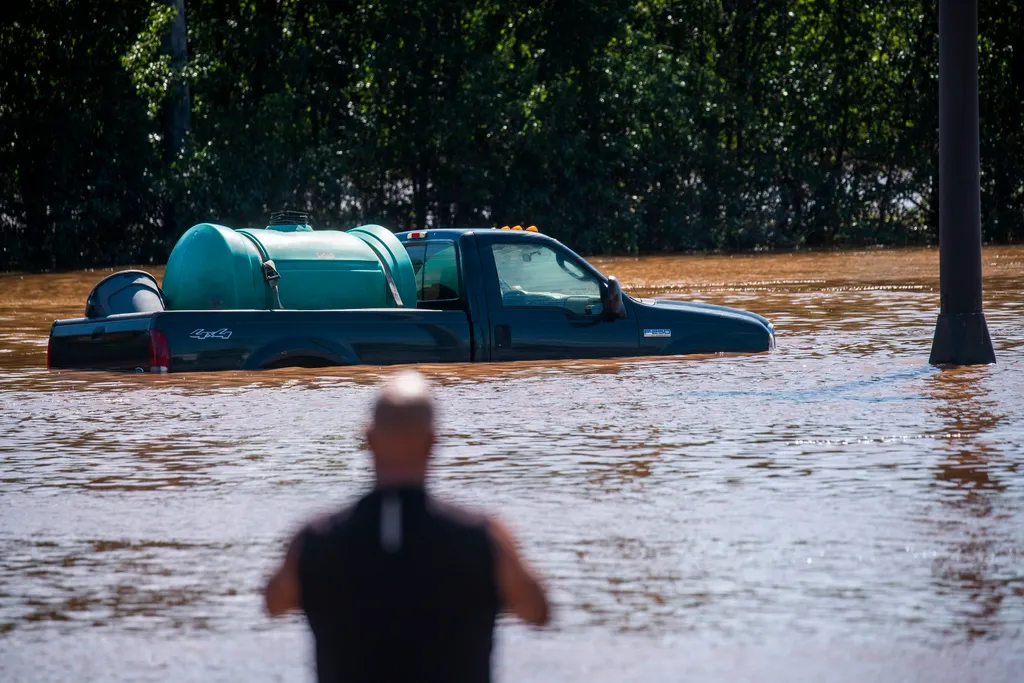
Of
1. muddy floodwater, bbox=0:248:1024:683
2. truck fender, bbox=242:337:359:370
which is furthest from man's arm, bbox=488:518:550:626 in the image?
truck fender, bbox=242:337:359:370

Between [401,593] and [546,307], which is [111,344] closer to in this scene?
[546,307]

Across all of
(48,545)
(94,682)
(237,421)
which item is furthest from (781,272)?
(94,682)

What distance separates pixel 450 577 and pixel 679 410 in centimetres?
879

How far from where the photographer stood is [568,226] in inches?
1521

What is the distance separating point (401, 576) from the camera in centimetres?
374

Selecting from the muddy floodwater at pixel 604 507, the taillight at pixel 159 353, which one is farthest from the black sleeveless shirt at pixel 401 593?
the taillight at pixel 159 353

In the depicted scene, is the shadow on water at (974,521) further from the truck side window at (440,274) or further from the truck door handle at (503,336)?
the truck side window at (440,274)

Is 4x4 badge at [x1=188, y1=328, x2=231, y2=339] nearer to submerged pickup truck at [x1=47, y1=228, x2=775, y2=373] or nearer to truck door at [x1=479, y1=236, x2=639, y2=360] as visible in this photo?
submerged pickup truck at [x1=47, y1=228, x2=775, y2=373]

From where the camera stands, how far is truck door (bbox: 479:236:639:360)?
48.5 ft

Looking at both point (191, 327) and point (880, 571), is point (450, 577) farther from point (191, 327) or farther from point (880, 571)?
point (191, 327)

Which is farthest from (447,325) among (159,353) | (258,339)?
(159,353)

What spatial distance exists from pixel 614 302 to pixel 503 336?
950mm

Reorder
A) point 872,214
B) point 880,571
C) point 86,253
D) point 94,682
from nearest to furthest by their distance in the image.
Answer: point 94,682
point 880,571
point 86,253
point 872,214

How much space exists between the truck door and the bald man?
35.7 feet
